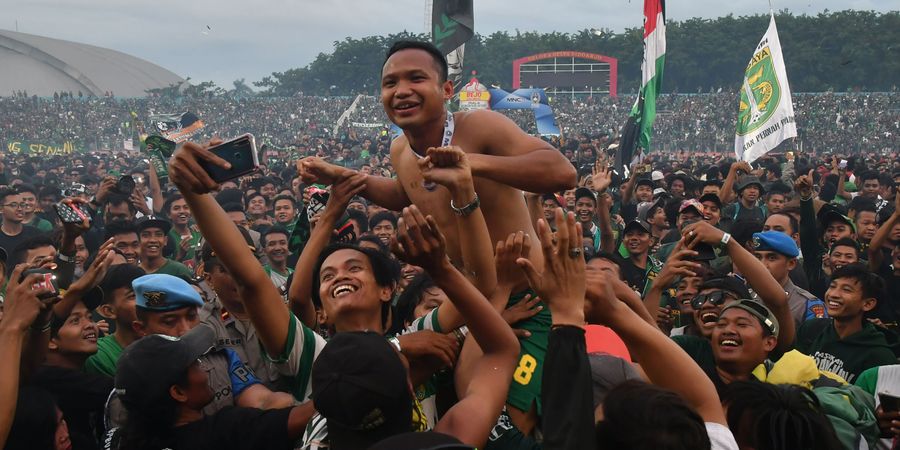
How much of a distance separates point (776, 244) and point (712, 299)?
149 centimetres

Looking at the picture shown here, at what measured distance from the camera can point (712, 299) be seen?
448 cm

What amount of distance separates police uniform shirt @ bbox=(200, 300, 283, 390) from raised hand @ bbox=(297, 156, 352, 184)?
996 millimetres

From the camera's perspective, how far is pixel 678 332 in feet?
15.7

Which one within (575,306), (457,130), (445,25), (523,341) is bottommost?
(523,341)

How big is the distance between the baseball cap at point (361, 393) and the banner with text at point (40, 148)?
135ft

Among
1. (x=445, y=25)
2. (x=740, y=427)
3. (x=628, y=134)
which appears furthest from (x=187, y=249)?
(x=740, y=427)

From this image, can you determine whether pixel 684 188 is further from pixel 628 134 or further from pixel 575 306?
pixel 575 306

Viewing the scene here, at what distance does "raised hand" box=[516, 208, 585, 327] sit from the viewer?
225 cm

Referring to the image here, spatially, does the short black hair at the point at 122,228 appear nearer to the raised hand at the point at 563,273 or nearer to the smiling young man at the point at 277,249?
the smiling young man at the point at 277,249

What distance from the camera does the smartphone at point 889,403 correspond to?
9.61 ft

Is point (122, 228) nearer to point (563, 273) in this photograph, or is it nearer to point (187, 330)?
point (187, 330)

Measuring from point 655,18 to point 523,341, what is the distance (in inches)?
353

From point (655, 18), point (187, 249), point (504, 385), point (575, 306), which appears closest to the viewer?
point (575, 306)

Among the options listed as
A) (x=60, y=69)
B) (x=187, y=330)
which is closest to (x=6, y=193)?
(x=187, y=330)
